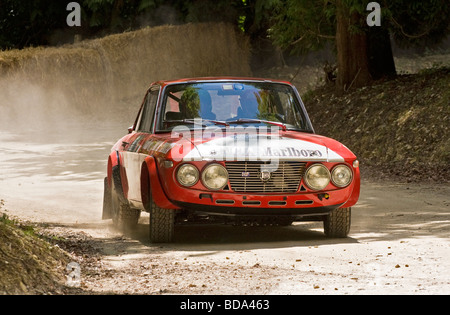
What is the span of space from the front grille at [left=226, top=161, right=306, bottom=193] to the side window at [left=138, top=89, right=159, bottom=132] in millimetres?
1849

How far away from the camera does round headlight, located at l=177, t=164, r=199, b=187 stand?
10219mm

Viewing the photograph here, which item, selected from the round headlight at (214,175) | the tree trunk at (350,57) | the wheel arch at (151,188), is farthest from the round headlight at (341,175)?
the tree trunk at (350,57)

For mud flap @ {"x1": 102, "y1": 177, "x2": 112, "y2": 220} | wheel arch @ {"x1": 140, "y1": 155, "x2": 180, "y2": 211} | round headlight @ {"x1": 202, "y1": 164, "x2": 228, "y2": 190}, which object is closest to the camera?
round headlight @ {"x1": 202, "y1": 164, "x2": 228, "y2": 190}

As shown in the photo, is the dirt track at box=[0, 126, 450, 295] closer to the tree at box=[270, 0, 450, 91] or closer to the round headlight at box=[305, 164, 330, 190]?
the round headlight at box=[305, 164, 330, 190]

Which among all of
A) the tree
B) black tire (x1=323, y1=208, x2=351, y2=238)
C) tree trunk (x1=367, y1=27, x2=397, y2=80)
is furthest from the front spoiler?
tree trunk (x1=367, y1=27, x2=397, y2=80)

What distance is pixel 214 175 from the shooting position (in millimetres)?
10219

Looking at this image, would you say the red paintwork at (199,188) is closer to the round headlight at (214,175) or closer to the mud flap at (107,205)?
the round headlight at (214,175)

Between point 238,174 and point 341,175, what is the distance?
42.9 inches

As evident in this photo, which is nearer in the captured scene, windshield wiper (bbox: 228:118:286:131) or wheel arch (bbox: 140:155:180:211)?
wheel arch (bbox: 140:155:180:211)

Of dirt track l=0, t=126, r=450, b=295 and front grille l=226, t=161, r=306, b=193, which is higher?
front grille l=226, t=161, r=306, b=193

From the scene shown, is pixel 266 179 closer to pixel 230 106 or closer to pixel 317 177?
pixel 317 177

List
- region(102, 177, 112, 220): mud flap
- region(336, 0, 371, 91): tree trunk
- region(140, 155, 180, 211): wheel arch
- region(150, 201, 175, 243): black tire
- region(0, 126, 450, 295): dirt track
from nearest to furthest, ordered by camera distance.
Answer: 1. region(0, 126, 450, 295): dirt track
2. region(140, 155, 180, 211): wheel arch
3. region(150, 201, 175, 243): black tire
4. region(102, 177, 112, 220): mud flap
5. region(336, 0, 371, 91): tree trunk
